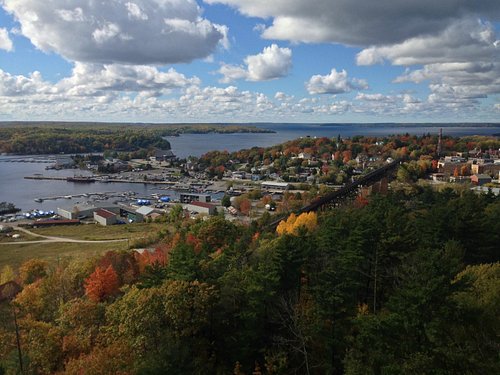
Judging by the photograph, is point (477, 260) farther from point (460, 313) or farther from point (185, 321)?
point (185, 321)

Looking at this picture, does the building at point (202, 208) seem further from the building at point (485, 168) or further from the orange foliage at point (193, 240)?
the building at point (485, 168)

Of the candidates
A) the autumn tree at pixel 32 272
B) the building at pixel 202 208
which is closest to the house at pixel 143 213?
the building at pixel 202 208

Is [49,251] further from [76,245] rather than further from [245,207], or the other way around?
[245,207]

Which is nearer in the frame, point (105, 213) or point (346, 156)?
point (105, 213)

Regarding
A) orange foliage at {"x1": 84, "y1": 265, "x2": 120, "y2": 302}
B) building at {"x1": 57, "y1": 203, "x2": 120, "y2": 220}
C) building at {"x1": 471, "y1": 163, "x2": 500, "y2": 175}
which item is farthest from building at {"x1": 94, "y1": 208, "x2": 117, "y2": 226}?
building at {"x1": 471, "y1": 163, "x2": 500, "y2": 175}

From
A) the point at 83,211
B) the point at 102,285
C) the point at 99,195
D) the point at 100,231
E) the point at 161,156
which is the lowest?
the point at 99,195

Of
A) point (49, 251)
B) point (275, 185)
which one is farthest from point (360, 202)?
point (275, 185)

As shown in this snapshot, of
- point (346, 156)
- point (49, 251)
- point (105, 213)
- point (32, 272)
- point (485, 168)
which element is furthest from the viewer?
point (346, 156)
